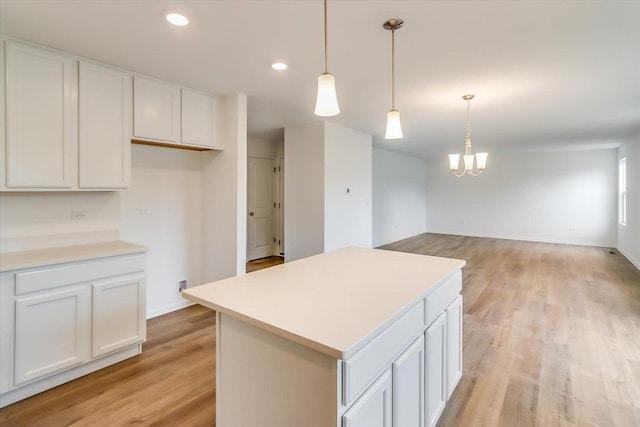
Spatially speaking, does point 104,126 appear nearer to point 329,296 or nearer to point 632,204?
point 329,296

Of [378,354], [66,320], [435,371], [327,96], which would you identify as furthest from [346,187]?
[378,354]

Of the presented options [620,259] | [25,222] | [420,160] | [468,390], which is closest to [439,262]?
[468,390]

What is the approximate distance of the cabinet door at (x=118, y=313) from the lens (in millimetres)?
2385

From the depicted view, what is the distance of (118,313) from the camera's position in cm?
250

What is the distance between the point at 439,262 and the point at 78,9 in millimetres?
2781

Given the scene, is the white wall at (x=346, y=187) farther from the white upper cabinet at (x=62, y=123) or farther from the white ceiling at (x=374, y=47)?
the white upper cabinet at (x=62, y=123)

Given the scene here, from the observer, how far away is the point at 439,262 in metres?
2.17

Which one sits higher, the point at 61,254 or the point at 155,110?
the point at 155,110

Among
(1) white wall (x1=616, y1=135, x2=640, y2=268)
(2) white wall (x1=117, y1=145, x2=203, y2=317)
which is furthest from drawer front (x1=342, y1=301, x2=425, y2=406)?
(1) white wall (x1=616, y1=135, x2=640, y2=268)

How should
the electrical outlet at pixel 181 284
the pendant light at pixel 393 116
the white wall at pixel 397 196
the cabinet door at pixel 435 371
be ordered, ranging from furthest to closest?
the white wall at pixel 397 196
the electrical outlet at pixel 181 284
the pendant light at pixel 393 116
the cabinet door at pixel 435 371

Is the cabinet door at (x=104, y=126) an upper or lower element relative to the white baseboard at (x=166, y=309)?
upper

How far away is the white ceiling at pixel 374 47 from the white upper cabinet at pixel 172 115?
0.14m

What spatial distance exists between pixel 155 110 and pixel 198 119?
439 millimetres

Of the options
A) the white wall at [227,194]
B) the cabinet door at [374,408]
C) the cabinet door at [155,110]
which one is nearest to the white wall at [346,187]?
the white wall at [227,194]
